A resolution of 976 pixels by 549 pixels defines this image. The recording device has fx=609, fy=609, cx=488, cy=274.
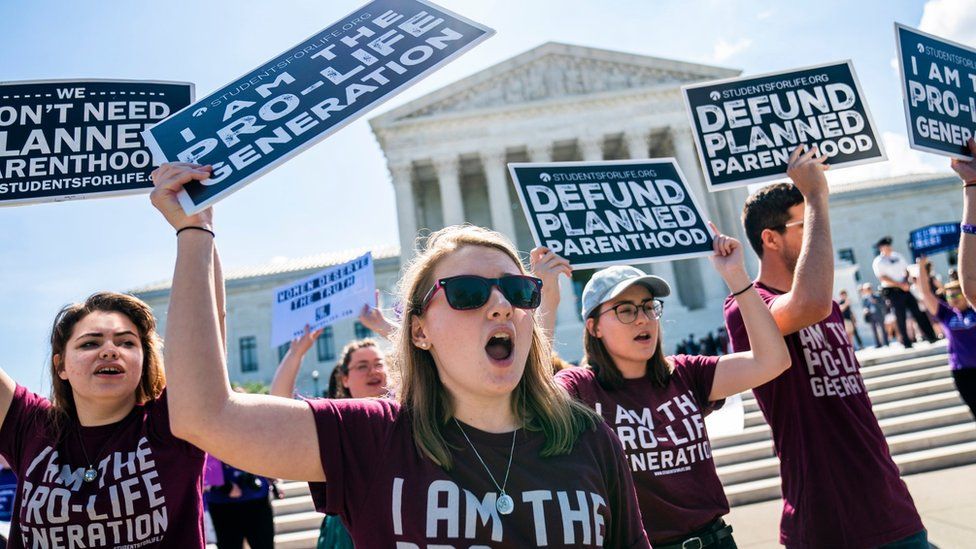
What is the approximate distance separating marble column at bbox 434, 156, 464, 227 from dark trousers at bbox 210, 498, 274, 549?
27265 mm

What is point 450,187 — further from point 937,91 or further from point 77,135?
point 77,135

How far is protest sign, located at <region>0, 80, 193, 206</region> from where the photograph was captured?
2752mm

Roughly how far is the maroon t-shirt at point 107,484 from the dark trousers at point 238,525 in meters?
2.54

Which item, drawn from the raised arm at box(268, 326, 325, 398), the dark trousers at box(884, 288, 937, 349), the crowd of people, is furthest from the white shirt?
the raised arm at box(268, 326, 325, 398)

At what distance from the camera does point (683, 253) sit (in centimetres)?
355

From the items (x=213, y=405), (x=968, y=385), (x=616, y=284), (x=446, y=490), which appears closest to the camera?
(x=213, y=405)

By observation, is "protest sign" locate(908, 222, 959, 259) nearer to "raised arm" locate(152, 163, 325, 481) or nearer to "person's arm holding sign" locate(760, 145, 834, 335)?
"person's arm holding sign" locate(760, 145, 834, 335)

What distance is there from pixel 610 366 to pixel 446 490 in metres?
1.58

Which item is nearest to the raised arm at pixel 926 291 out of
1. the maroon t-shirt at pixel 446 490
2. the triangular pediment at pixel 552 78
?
the maroon t-shirt at pixel 446 490

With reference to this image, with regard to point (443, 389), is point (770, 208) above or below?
above

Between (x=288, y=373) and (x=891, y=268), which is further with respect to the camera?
(x=891, y=268)

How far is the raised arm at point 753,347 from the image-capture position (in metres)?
2.57

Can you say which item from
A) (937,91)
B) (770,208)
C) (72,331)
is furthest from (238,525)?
(937,91)

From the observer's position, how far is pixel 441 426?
1634 mm
